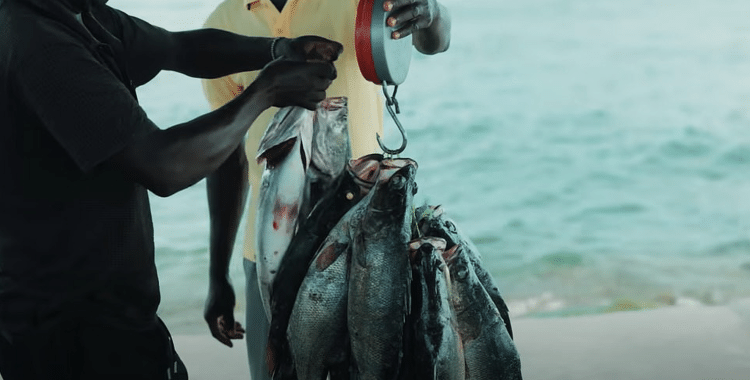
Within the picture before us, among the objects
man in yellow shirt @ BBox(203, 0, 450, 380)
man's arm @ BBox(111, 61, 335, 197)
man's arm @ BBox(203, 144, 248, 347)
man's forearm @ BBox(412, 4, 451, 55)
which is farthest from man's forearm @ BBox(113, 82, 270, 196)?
man's arm @ BBox(203, 144, 248, 347)

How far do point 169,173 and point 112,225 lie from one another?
0.90ft

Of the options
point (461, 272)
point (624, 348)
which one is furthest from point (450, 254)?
point (624, 348)

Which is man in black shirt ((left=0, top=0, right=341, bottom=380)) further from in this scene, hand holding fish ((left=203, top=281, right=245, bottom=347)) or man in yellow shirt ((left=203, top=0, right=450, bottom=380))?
hand holding fish ((left=203, top=281, right=245, bottom=347))

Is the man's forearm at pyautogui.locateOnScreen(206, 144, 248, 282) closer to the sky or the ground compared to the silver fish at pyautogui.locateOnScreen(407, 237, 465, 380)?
closer to the sky

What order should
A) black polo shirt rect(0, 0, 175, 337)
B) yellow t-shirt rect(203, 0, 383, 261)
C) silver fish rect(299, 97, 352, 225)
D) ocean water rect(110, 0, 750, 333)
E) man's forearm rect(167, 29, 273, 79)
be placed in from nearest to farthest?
black polo shirt rect(0, 0, 175, 337)
silver fish rect(299, 97, 352, 225)
man's forearm rect(167, 29, 273, 79)
yellow t-shirt rect(203, 0, 383, 261)
ocean water rect(110, 0, 750, 333)

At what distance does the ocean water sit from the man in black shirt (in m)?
5.77

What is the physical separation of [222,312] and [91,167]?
97cm

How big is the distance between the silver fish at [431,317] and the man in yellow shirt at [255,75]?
0.58 m

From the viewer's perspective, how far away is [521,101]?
12500 millimetres

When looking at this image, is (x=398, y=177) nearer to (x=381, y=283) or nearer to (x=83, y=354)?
(x=381, y=283)

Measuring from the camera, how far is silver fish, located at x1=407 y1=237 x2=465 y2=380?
1539 mm

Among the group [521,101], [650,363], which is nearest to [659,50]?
[521,101]

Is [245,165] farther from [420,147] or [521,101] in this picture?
[521,101]

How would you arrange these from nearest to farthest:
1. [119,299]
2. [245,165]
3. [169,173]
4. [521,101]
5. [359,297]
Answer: [169,173], [359,297], [119,299], [245,165], [521,101]
